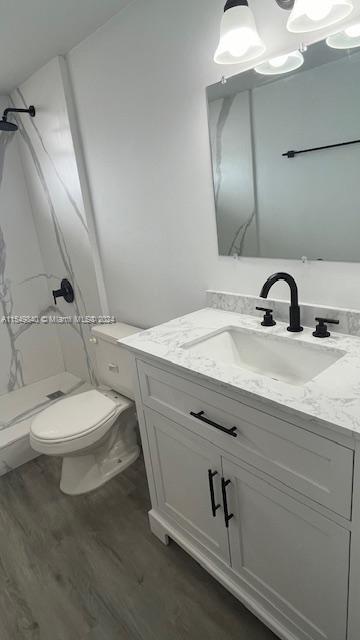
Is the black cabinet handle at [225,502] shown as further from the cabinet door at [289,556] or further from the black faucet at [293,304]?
the black faucet at [293,304]

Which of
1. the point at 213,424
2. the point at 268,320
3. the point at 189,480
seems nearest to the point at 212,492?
the point at 189,480

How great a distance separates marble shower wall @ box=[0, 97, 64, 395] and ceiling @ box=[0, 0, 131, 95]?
0.68 m

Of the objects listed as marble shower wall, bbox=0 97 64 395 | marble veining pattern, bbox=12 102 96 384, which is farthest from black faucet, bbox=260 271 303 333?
marble shower wall, bbox=0 97 64 395

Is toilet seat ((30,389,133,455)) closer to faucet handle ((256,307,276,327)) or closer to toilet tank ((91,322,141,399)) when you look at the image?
toilet tank ((91,322,141,399))

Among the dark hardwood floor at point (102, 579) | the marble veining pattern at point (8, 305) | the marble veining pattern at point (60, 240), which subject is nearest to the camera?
the dark hardwood floor at point (102, 579)

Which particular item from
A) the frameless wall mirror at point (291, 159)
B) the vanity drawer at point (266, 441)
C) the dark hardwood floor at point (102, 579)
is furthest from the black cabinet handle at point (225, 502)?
the frameless wall mirror at point (291, 159)

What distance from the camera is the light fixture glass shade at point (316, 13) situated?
3.04ft

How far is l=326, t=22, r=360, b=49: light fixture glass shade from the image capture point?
38.6 inches

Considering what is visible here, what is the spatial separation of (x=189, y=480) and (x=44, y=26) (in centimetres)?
192

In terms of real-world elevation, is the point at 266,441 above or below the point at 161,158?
below

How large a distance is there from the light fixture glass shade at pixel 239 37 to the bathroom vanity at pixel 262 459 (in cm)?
85

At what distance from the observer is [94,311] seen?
7.61 feet

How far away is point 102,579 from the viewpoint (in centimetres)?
145

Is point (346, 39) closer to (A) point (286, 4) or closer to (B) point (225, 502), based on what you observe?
(A) point (286, 4)
